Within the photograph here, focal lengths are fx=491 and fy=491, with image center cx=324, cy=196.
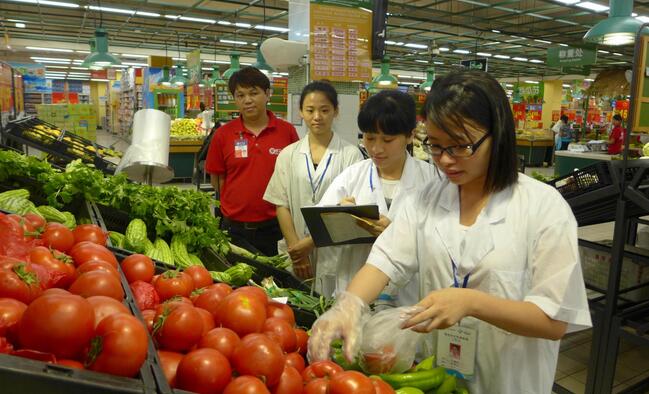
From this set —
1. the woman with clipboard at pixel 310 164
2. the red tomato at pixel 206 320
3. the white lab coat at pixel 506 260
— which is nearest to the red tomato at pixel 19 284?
the red tomato at pixel 206 320

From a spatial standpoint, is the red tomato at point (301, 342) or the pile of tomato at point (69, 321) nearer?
the pile of tomato at point (69, 321)

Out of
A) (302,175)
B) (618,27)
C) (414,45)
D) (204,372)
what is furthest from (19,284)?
(414,45)

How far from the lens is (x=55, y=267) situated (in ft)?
4.24

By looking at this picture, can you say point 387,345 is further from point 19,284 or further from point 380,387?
point 19,284

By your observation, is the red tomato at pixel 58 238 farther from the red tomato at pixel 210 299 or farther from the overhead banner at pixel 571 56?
the overhead banner at pixel 571 56

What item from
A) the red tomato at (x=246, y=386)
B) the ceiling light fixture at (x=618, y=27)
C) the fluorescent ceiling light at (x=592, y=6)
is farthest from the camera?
the fluorescent ceiling light at (x=592, y=6)

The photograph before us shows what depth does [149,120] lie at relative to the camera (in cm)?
321

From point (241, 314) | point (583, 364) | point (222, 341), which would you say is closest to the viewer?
point (222, 341)

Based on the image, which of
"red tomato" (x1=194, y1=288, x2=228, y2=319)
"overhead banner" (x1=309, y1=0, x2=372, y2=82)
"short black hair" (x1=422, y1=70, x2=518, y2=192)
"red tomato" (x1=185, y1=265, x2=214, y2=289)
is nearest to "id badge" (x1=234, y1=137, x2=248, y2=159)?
"overhead banner" (x1=309, y1=0, x2=372, y2=82)

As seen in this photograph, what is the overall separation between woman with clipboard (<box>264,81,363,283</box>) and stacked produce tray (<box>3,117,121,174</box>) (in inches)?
95.5

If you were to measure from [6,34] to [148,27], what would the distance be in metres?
5.80

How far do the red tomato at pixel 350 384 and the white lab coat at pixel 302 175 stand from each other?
69.8 inches

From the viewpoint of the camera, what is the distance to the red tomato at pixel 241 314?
1.26 meters

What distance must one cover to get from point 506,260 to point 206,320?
86 cm
